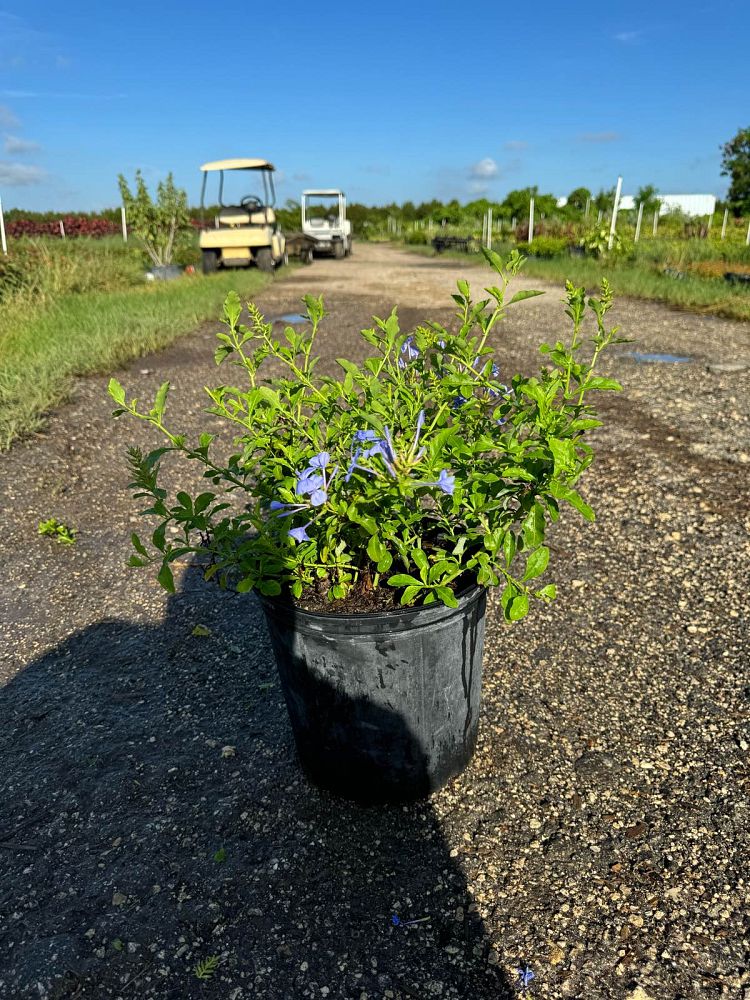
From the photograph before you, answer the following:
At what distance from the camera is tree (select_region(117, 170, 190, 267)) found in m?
14.1

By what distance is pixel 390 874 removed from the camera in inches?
68.5

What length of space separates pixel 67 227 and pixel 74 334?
21.2 meters

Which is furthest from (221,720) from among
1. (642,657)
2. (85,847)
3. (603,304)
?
(603,304)

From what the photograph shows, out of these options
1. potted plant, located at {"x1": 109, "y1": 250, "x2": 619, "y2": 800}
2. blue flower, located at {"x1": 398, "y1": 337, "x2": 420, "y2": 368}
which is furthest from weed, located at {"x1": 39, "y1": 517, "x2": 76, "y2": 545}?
blue flower, located at {"x1": 398, "y1": 337, "x2": 420, "y2": 368}

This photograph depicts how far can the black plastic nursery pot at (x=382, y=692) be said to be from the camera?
167cm

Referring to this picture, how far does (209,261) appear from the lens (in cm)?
1496

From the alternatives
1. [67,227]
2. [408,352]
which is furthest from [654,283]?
[67,227]

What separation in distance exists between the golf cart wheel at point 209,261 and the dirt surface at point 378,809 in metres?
12.7

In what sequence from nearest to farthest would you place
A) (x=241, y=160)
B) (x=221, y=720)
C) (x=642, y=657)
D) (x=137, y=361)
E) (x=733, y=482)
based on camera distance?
(x=221, y=720) < (x=642, y=657) < (x=733, y=482) < (x=137, y=361) < (x=241, y=160)

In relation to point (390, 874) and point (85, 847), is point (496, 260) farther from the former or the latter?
point (85, 847)

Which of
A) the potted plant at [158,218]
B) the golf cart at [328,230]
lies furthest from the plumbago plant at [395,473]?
the golf cart at [328,230]

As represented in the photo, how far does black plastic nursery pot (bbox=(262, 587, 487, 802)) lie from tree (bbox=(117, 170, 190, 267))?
14184 mm

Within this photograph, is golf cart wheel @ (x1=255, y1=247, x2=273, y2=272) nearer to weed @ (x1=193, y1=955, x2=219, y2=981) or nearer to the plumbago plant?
the plumbago plant

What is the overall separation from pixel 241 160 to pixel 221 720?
16.0 meters
